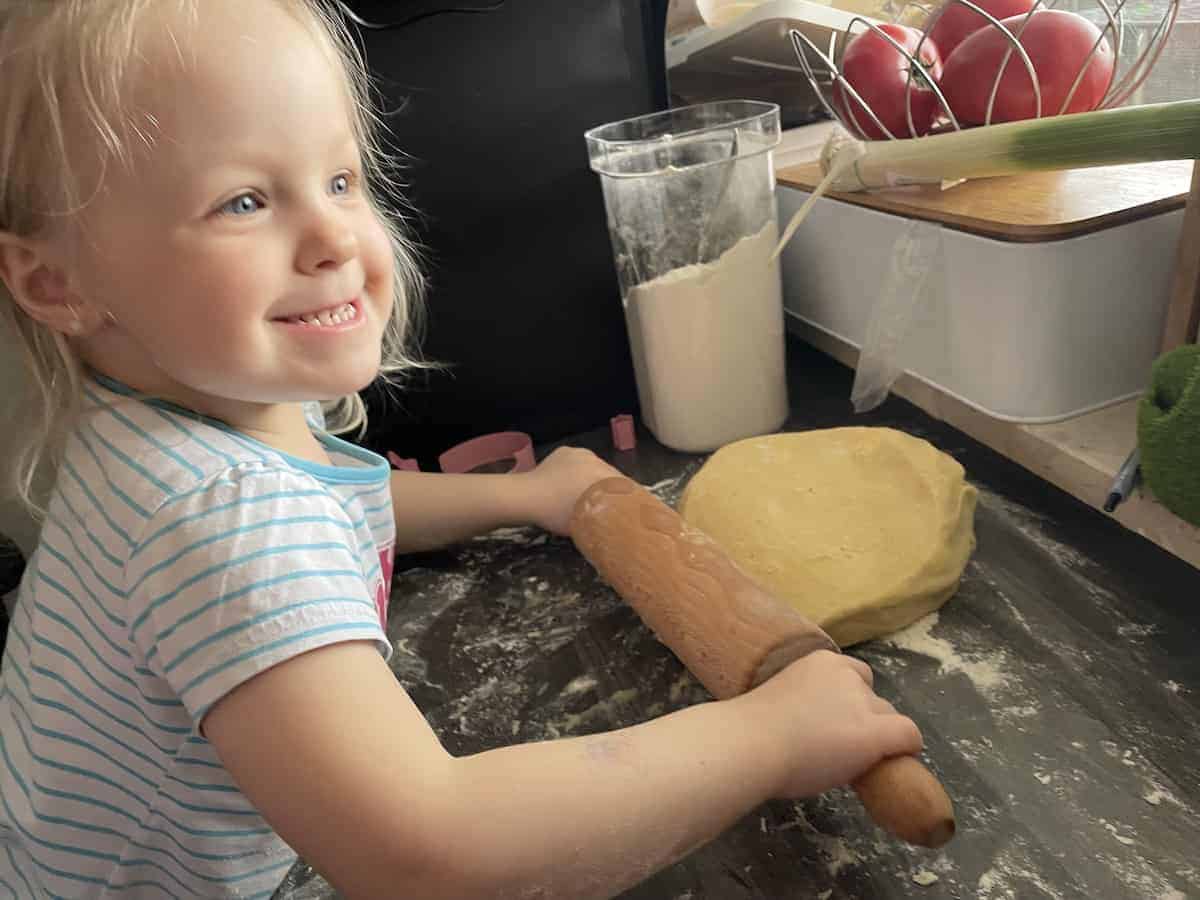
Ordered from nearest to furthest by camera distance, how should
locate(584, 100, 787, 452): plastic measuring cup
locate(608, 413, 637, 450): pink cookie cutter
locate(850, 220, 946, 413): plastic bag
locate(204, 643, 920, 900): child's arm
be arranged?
locate(204, 643, 920, 900): child's arm < locate(850, 220, 946, 413): plastic bag < locate(584, 100, 787, 452): plastic measuring cup < locate(608, 413, 637, 450): pink cookie cutter

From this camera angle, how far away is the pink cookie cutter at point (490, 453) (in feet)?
2.98

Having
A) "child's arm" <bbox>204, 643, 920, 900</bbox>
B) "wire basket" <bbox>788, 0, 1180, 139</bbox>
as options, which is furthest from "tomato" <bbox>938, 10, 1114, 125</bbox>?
"child's arm" <bbox>204, 643, 920, 900</bbox>

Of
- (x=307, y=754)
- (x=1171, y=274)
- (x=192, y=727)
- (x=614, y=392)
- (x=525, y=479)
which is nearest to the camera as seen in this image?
(x=307, y=754)

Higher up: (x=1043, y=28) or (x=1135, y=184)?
(x=1043, y=28)

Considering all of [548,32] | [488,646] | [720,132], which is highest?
[548,32]

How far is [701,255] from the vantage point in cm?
85

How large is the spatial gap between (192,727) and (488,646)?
0.73 feet

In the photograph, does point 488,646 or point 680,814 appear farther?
point 488,646

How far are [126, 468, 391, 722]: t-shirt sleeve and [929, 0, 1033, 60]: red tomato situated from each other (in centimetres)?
69

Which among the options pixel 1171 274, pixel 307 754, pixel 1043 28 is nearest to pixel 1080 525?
pixel 1171 274

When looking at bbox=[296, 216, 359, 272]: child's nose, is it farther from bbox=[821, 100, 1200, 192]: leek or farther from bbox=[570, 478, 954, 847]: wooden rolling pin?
bbox=[821, 100, 1200, 192]: leek

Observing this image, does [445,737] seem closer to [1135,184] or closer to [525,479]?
[525,479]

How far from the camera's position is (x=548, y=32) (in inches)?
32.0

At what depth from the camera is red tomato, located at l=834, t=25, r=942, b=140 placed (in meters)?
0.78
